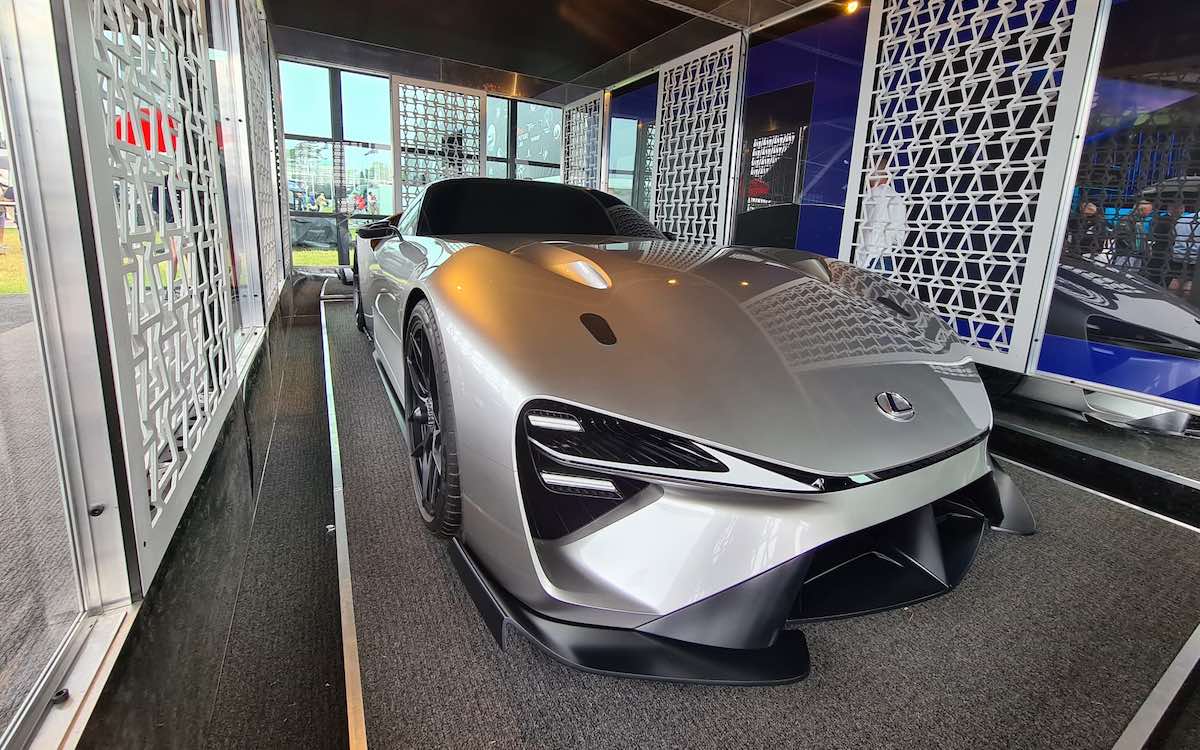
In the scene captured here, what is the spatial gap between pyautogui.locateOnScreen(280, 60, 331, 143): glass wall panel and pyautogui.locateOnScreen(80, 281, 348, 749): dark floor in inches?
270

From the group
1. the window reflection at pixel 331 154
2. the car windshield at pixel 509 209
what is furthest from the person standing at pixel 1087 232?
the window reflection at pixel 331 154

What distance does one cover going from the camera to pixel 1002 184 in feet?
10.5

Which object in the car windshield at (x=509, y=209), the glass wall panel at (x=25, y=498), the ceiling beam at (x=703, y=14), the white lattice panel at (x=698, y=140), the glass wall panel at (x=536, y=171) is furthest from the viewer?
the glass wall panel at (x=536, y=171)

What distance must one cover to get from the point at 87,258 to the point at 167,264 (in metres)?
0.48

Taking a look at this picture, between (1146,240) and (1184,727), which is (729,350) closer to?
(1184,727)

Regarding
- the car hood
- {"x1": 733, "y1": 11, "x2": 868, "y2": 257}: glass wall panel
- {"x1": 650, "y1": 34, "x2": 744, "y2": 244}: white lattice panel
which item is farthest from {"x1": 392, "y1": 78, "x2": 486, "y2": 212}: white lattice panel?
the car hood

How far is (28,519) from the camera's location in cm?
69

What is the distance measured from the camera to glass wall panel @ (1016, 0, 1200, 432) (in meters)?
2.54

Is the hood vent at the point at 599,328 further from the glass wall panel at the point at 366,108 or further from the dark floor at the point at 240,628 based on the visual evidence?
the glass wall panel at the point at 366,108

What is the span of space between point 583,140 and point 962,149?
5527 mm

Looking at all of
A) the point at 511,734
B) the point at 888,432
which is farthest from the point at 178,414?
the point at 888,432

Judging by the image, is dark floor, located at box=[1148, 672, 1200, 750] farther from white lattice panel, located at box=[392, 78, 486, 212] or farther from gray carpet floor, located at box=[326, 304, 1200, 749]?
white lattice panel, located at box=[392, 78, 486, 212]

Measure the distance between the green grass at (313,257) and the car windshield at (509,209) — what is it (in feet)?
21.3

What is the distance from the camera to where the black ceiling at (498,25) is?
5723 millimetres
